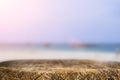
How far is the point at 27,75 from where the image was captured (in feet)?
8.70

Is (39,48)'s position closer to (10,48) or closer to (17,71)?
(10,48)

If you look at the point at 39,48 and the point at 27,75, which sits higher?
the point at 39,48

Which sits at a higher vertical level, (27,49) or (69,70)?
(27,49)

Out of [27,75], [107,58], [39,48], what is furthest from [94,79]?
[39,48]

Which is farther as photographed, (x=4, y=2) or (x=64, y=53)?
(x=64, y=53)

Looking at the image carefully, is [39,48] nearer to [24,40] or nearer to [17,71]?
[24,40]

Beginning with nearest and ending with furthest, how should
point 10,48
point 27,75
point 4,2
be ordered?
point 27,75 < point 4,2 < point 10,48

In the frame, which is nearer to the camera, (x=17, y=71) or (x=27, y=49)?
(x=17, y=71)

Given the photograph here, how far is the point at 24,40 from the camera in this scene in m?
4.03

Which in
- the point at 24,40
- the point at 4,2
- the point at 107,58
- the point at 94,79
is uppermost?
the point at 4,2

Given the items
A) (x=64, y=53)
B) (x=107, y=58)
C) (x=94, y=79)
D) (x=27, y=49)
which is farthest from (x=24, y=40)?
(x=94, y=79)

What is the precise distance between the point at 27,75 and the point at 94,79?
71cm

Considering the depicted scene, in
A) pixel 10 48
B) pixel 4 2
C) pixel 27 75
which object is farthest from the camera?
pixel 10 48

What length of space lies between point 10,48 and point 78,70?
1.57 meters
